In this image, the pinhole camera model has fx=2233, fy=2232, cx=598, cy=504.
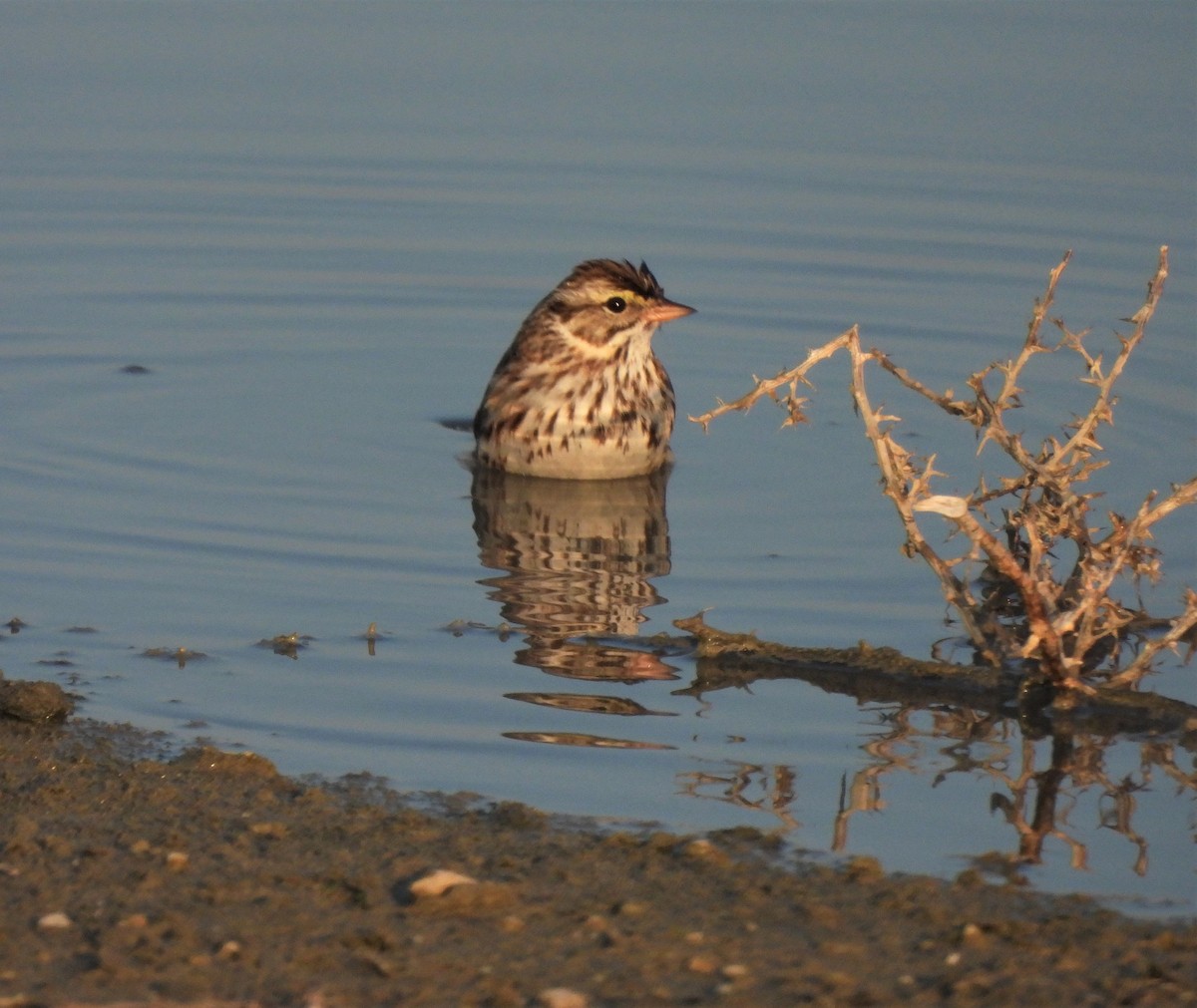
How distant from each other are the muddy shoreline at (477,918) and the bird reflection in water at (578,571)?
1.18m

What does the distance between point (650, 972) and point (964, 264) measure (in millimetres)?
10708

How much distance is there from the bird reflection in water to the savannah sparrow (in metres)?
0.14

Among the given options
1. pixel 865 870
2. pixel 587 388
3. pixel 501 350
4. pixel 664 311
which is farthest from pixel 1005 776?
pixel 501 350

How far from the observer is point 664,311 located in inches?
468

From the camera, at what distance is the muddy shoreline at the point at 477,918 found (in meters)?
5.18

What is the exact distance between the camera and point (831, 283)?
49.0 feet

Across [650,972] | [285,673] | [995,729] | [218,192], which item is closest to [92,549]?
[285,673]

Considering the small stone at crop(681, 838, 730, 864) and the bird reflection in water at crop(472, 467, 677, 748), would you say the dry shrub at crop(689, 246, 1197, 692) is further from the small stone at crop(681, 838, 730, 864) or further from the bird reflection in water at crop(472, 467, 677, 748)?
the small stone at crop(681, 838, 730, 864)

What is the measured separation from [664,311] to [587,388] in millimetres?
610

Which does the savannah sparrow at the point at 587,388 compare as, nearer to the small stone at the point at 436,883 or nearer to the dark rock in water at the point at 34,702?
the dark rock in water at the point at 34,702

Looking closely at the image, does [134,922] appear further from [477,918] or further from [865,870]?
[865,870]

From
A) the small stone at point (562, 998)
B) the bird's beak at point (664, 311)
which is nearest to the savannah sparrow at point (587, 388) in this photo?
the bird's beak at point (664, 311)

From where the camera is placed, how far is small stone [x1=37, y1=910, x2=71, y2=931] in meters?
5.45

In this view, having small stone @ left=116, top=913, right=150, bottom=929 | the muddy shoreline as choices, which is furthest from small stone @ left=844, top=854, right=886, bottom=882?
small stone @ left=116, top=913, right=150, bottom=929
